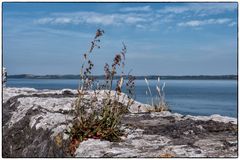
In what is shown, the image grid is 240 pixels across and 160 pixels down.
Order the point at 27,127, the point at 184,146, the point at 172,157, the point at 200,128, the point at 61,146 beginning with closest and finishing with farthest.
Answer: the point at 172,157
the point at 184,146
the point at 61,146
the point at 200,128
the point at 27,127

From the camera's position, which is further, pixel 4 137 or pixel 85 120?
pixel 4 137

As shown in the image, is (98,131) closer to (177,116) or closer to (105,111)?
(105,111)

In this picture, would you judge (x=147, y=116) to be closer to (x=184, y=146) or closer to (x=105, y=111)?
(x=105, y=111)

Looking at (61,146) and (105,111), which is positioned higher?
(105,111)

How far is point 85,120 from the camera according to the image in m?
7.64

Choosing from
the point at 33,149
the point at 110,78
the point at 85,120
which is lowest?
the point at 33,149

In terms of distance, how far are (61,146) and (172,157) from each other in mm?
1870

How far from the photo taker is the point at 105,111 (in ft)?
25.6

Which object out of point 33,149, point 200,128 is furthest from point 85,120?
point 200,128

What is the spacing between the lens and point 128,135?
772 centimetres

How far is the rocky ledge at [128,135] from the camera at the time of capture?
6.68m

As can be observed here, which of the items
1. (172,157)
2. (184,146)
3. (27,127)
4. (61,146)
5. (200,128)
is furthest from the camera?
(27,127)

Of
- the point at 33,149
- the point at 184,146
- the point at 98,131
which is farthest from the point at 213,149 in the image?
the point at 33,149

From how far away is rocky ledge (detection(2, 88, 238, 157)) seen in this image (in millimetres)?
6684
